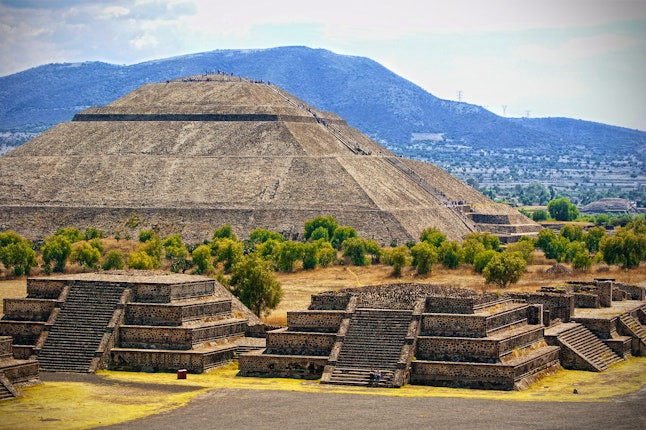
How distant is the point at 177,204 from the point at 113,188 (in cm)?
960

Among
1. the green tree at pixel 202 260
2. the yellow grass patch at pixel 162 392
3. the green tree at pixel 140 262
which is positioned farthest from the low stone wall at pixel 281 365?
the green tree at pixel 202 260

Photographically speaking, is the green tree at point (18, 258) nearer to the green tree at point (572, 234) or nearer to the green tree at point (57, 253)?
the green tree at point (57, 253)

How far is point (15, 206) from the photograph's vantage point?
149625mm

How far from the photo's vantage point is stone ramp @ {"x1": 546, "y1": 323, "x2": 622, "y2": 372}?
221 ft

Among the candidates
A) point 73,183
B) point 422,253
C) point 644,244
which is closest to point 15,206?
point 73,183

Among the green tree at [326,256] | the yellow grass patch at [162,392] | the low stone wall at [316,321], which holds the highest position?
the low stone wall at [316,321]

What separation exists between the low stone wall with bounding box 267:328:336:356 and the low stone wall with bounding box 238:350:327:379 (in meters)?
0.64

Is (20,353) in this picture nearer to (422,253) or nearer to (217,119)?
(422,253)

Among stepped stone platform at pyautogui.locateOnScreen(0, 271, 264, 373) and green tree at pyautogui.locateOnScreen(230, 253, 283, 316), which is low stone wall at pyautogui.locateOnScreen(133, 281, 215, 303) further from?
green tree at pyautogui.locateOnScreen(230, 253, 283, 316)

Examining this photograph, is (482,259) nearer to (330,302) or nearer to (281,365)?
(330,302)

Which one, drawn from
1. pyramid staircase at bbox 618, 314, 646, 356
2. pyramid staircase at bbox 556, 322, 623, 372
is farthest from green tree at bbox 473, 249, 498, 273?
pyramid staircase at bbox 556, 322, 623, 372

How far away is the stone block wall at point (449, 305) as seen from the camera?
207 feet

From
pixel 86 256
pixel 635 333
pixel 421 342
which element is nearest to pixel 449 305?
pixel 421 342

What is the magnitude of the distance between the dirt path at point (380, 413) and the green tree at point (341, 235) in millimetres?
73073
